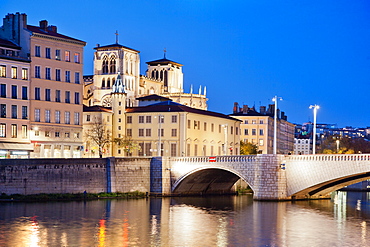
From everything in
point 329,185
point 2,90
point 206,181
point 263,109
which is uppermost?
point 2,90

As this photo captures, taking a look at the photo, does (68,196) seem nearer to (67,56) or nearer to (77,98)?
(77,98)

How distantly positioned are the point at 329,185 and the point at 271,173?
21.6 feet

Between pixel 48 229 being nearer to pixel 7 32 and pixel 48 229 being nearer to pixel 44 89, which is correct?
pixel 44 89

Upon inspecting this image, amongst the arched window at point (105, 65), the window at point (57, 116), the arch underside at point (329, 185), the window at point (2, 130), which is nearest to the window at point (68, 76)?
the window at point (57, 116)

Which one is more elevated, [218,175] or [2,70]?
[2,70]

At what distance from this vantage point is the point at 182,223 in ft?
182

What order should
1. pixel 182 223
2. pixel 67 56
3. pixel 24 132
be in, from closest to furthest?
pixel 182 223
pixel 24 132
pixel 67 56

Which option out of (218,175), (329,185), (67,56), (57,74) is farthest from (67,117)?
(329,185)

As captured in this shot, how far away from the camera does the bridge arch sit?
257 ft

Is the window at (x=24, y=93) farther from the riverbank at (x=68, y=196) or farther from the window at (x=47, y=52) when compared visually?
the riverbank at (x=68, y=196)

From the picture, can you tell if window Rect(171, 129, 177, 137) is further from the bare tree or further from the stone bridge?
the stone bridge

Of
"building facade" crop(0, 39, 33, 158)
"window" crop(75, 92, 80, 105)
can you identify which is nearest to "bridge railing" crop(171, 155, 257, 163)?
"window" crop(75, 92, 80, 105)

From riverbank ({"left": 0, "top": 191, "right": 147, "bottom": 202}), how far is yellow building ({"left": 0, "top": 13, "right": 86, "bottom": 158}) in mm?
11760

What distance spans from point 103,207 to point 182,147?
109 feet
